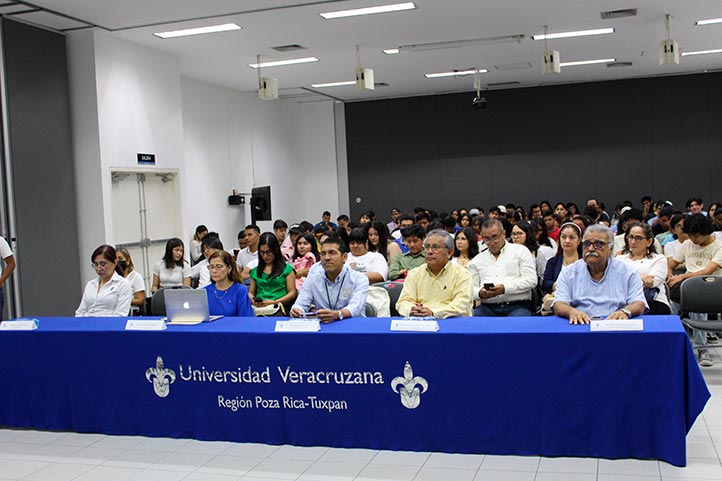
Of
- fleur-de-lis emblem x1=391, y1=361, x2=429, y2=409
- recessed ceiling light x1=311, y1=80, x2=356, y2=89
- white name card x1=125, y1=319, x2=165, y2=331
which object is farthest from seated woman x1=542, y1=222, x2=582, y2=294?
recessed ceiling light x1=311, y1=80, x2=356, y2=89

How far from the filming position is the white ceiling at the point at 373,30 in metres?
8.41

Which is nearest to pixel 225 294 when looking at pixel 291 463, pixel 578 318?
pixel 291 463

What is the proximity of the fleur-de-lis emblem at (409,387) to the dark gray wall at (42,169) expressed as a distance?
19.3 ft

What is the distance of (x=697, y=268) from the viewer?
640 cm

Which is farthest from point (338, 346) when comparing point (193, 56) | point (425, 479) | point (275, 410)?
point (193, 56)

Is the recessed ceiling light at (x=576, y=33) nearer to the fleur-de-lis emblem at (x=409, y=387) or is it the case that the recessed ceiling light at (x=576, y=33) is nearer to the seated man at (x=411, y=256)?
the seated man at (x=411, y=256)

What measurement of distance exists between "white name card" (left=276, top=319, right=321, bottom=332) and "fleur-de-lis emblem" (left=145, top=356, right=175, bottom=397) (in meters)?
0.81

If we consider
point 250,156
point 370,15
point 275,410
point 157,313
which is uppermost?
point 370,15

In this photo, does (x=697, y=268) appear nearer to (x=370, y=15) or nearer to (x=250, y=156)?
(x=370, y=15)

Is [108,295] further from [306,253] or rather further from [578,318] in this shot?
[578,318]

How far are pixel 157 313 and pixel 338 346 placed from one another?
256 centimetres

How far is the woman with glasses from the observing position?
20.4 ft

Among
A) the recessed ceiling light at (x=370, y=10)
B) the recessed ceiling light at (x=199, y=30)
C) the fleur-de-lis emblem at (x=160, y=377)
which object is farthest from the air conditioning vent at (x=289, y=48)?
the fleur-de-lis emblem at (x=160, y=377)

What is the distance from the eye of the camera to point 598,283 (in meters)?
4.38
